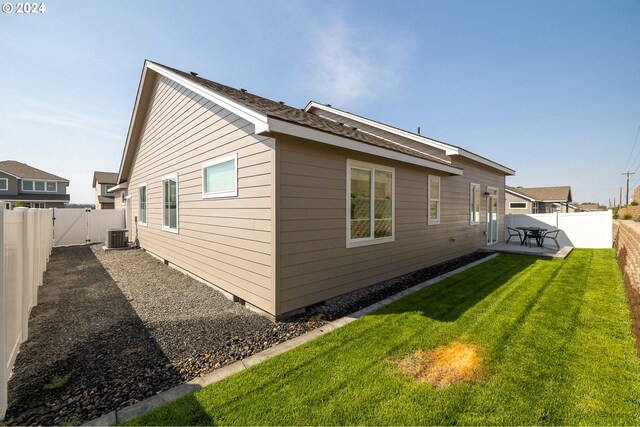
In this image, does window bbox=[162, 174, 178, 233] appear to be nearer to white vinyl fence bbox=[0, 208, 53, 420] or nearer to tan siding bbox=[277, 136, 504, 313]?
white vinyl fence bbox=[0, 208, 53, 420]

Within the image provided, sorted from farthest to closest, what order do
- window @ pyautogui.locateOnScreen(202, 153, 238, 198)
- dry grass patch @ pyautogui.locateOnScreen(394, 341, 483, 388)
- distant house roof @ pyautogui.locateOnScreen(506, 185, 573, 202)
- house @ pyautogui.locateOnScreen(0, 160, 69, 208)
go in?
house @ pyautogui.locateOnScreen(0, 160, 69, 208) < distant house roof @ pyautogui.locateOnScreen(506, 185, 573, 202) < window @ pyautogui.locateOnScreen(202, 153, 238, 198) < dry grass patch @ pyautogui.locateOnScreen(394, 341, 483, 388)

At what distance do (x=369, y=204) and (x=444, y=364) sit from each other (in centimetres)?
329

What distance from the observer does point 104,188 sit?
3244 cm

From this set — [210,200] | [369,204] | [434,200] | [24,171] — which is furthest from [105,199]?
[434,200]

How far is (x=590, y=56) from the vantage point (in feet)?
28.2

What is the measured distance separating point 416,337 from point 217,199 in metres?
4.39

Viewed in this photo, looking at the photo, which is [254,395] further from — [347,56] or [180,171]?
[347,56]

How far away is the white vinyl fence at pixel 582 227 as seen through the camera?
36.5 feet

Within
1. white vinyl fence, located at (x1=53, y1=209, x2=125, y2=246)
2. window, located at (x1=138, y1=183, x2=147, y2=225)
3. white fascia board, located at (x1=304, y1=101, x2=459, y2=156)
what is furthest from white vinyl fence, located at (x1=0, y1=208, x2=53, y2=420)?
white vinyl fence, located at (x1=53, y1=209, x2=125, y2=246)

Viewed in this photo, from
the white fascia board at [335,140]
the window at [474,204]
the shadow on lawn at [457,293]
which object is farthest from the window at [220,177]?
the window at [474,204]

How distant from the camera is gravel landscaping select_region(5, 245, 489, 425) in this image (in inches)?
93.4

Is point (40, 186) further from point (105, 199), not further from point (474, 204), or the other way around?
point (474, 204)

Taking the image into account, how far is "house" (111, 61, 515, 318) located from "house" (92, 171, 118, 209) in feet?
90.1

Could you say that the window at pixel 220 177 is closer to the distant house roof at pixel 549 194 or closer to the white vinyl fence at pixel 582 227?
the white vinyl fence at pixel 582 227
